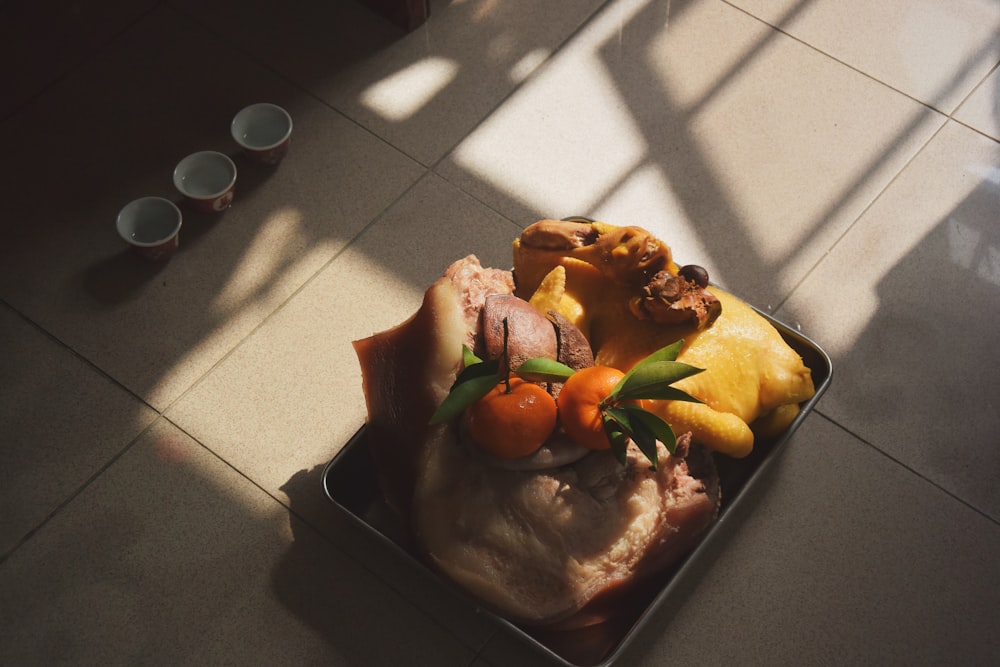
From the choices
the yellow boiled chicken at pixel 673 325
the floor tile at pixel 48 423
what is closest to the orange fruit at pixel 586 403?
the yellow boiled chicken at pixel 673 325

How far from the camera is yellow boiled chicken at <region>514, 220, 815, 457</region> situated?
4.95 ft

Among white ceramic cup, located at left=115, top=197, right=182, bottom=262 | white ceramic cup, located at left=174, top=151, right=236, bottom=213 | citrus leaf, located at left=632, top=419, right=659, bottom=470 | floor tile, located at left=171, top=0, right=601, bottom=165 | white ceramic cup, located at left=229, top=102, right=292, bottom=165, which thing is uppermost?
citrus leaf, located at left=632, top=419, right=659, bottom=470

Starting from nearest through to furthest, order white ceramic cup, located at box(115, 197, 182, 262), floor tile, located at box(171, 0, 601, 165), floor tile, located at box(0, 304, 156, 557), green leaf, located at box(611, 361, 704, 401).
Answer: green leaf, located at box(611, 361, 704, 401), floor tile, located at box(0, 304, 156, 557), white ceramic cup, located at box(115, 197, 182, 262), floor tile, located at box(171, 0, 601, 165)

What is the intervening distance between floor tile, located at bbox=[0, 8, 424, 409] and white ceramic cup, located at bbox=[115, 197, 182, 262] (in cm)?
4

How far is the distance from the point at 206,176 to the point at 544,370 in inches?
42.2

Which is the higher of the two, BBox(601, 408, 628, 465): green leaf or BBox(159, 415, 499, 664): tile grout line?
BBox(601, 408, 628, 465): green leaf

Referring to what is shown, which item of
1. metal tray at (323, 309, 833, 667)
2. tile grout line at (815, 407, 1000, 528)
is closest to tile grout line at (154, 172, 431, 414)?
metal tray at (323, 309, 833, 667)

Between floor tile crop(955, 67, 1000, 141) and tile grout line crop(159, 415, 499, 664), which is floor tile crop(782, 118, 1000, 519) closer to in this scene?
floor tile crop(955, 67, 1000, 141)

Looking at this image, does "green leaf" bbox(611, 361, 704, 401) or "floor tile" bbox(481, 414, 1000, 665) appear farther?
"floor tile" bbox(481, 414, 1000, 665)

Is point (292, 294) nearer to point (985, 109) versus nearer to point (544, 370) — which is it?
point (544, 370)

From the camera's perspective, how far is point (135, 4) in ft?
7.91

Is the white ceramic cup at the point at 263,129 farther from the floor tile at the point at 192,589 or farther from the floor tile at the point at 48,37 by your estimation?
the floor tile at the point at 192,589

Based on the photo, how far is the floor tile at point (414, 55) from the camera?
227 centimetres

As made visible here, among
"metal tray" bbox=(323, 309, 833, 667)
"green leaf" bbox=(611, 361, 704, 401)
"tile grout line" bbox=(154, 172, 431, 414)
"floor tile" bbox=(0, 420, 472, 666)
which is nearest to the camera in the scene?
"green leaf" bbox=(611, 361, 704, 401)
